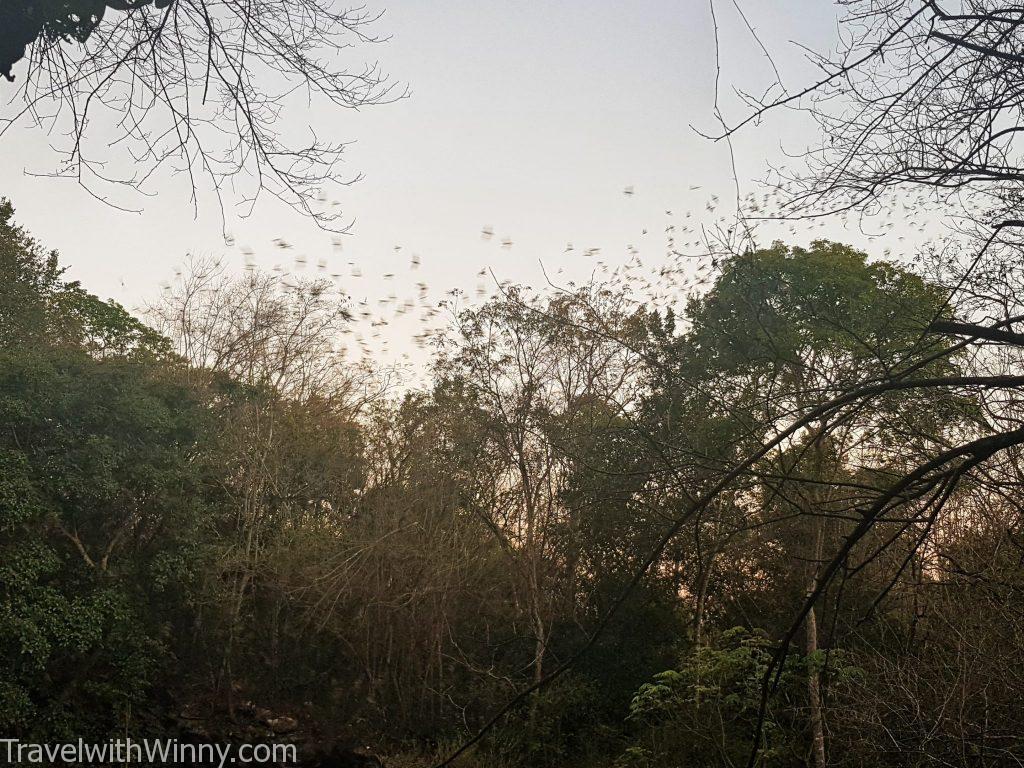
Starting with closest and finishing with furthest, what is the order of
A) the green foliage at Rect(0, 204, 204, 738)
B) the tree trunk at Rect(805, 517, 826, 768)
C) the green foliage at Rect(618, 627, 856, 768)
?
the tree trunk at Rect(805, 517, 826, 768), the green foliage at Rect(618, 627, 856, 768), the green foliage at Rect(0, 204, 204, 738)

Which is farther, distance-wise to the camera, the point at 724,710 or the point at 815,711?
the point at 724,710

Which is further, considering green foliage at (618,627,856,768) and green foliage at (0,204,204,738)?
green foliage at (0,204,204,738)

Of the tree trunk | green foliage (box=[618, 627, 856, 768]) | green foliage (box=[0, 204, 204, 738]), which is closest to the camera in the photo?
the tree trunk

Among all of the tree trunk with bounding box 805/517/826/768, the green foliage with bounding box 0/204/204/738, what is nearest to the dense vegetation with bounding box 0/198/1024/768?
the green foliage with bounding box 0/204/204/738

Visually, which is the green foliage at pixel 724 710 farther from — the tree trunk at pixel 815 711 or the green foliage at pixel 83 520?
the green foliage at pixel 83 520

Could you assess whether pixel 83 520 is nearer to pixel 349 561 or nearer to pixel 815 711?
pixel 349 561

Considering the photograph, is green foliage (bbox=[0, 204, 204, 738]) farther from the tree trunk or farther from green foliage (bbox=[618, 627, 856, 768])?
the tree trunk

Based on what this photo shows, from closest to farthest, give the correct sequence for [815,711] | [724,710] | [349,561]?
[815,711], [724,710], [349,561]

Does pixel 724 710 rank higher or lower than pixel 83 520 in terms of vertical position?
lower

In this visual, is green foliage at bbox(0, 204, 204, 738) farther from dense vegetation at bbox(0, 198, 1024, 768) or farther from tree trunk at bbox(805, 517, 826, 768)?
tree trunk at bbox(805, 517, 826, 768)

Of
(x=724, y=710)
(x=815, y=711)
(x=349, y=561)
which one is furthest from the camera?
(x=349, y=561)

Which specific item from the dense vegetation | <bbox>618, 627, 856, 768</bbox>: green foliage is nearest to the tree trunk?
<bbox>618, 627, 856, 768</bbox>: green foliage

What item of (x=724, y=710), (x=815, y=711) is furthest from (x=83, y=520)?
(x=815, y=711)

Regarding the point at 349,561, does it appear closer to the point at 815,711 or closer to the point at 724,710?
the point at 724,710
